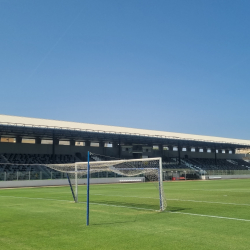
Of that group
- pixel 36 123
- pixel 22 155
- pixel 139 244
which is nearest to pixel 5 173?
pixel 36 123

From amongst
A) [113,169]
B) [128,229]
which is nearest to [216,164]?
[113,169]

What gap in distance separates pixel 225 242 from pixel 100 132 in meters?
49.7

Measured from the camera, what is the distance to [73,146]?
6888cm

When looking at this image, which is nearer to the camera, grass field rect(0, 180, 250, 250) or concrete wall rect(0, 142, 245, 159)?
grass field rect(0, 180, 250, 250)

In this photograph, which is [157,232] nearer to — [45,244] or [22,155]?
[45,244]

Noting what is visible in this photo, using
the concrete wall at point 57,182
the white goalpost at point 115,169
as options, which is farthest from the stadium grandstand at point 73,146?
the white goalpost at point 115,169

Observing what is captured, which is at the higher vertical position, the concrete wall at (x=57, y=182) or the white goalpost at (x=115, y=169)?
the white goalpost at (x=115, y=169)

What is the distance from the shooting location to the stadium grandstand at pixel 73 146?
51312mm

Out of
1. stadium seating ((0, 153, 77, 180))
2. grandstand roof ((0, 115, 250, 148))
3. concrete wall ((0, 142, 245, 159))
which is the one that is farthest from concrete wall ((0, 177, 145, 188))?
concrete wall ((0, 142, 245, 159))

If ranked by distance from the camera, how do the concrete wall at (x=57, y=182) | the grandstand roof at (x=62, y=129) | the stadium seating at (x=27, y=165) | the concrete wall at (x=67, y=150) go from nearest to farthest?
1. the concrete wall at (x=57, y=182)
2. the stadium seating at (x=27, y=165)
3. the grandstand roof at (x=62, y=129)
4. the concrete wall at (x=67, y=150)

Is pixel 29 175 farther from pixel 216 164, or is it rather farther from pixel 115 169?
pixel 216 164

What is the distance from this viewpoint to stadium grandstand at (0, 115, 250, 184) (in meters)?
51.3

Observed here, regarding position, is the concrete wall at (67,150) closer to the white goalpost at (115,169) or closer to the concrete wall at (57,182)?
the concrete wall at (57,182)

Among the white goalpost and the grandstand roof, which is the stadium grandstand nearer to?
the grandstand roof
